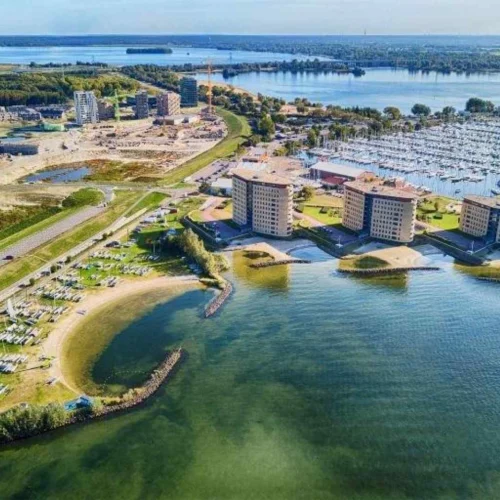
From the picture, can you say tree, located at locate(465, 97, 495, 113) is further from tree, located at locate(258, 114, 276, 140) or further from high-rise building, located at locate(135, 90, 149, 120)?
high-rise building, located at locate(135, 90, 149, 120)

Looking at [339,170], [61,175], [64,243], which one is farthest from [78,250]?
[339,170]

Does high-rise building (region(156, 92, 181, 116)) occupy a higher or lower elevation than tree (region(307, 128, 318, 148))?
higher

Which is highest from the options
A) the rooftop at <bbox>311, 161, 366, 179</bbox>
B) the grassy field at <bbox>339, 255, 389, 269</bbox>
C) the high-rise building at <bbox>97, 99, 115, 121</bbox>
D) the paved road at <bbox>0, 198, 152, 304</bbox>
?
the high-rise building at <bbox>97, 99, 115, 121</bbox>

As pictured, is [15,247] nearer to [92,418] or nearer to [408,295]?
[92,418]

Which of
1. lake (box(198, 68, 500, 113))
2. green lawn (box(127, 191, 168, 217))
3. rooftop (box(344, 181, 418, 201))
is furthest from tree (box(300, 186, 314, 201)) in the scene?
lake (box(198, 68, 500, 113))

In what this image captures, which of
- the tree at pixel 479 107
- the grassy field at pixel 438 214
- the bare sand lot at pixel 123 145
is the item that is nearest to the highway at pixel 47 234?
the bare sand lot at pixel 123 145

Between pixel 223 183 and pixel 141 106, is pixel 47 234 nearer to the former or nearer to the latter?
pixel 223 183

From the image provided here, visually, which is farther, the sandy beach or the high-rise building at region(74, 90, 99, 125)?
the high-rise building at region(74, 90, 99, 125)
